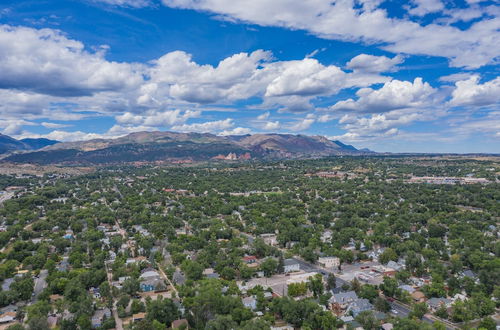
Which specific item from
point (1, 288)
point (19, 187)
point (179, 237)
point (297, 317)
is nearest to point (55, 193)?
point (19, 187)

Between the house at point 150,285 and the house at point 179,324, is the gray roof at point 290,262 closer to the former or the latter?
the house at point 150,285

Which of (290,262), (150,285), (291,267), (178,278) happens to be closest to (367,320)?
(291,267)

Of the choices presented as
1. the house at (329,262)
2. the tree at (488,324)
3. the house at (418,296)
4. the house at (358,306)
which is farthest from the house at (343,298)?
the house at (329,262)

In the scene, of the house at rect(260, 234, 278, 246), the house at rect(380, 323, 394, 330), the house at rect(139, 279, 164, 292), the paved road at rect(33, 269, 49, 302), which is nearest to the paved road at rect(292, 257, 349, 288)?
the house at rect(260, 234, 278, 246)

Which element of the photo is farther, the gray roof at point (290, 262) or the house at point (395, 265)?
the gray roof at point (290, 262)

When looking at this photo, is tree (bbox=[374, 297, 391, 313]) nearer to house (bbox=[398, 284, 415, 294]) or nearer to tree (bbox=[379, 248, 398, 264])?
house (bbox=[398, 284, 415, 294])

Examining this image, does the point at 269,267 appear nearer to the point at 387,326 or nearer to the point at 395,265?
the point at 387,326

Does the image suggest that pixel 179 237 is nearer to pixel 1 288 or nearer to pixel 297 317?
pixel 1 288
